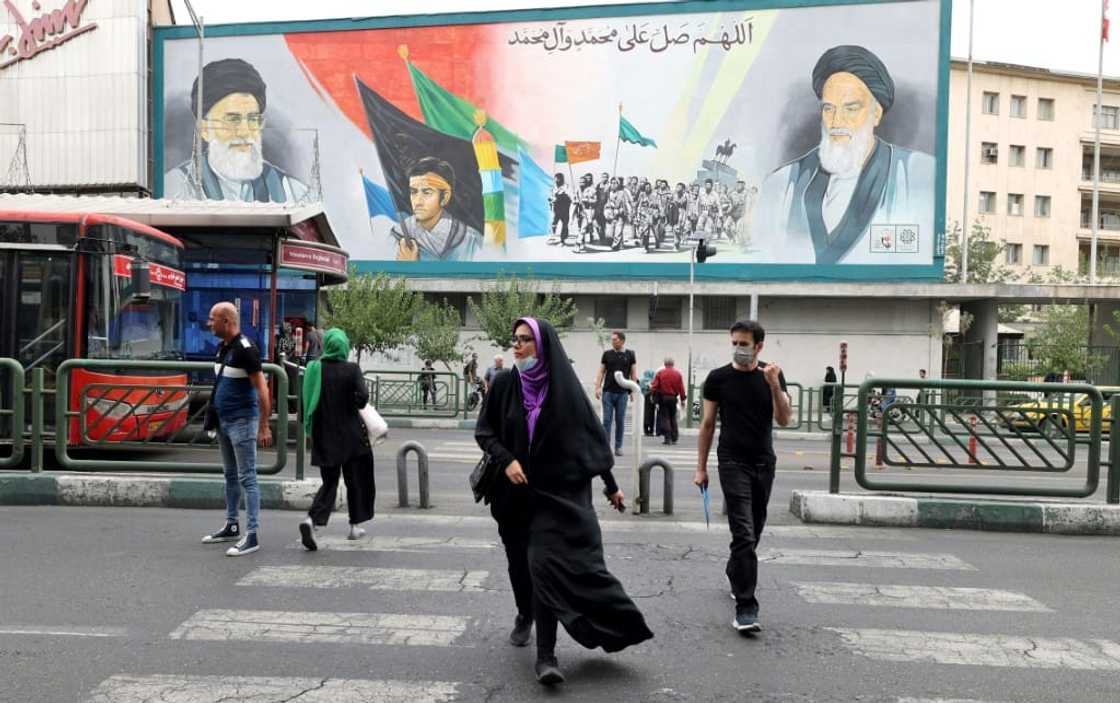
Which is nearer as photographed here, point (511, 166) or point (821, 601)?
point (821, 601)

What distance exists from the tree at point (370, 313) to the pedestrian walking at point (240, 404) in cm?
2004

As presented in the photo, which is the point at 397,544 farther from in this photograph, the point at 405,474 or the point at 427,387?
the point at 427,387

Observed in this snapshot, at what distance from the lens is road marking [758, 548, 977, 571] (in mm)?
6656

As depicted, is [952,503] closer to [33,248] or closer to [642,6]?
[33,248]

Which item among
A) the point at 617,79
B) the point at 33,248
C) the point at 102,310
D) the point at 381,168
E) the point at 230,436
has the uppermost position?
the point at 617,79

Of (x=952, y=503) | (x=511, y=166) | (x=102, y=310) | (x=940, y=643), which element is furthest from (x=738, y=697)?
(x=511, y=166)

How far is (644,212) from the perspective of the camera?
33812mm

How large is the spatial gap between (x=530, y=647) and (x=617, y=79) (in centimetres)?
3165

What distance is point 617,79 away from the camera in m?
33.9

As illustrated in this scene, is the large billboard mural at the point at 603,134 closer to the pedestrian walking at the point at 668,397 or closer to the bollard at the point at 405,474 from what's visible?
the pedestrian walking at the point at 668,397

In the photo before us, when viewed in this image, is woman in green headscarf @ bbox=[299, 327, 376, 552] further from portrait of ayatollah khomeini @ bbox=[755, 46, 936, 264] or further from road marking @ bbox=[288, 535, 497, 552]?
portrait of ayatollah khomeini @ bbox=[755, 46, 936, 264]

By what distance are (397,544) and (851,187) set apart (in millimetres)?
29241

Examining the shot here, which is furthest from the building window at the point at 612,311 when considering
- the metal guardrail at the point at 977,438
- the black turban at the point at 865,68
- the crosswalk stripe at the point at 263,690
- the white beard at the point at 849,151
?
the crosswalk stripe at the point at 263,690

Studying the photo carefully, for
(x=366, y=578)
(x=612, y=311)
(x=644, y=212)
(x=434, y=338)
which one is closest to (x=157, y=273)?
(x=366, y=578)
